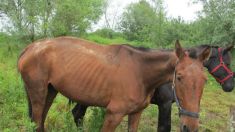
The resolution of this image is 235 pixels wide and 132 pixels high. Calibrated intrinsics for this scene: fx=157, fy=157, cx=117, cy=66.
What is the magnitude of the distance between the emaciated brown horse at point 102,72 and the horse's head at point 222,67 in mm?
2350

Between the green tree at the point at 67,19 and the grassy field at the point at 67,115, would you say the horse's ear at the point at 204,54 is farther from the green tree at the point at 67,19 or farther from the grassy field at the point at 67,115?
the green tree at the point at 67,19

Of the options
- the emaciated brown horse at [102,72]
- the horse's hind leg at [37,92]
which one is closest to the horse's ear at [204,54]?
the emaciated brown horse at [102,72]

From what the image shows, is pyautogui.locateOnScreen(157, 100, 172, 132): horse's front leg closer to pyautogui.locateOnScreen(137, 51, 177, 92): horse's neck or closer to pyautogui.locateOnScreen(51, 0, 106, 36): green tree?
pyautogui.locateOnScreen(137, 51, 177, 92): horse's neck

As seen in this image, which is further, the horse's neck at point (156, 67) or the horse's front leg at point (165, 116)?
the horse's front leg at point (165, 116)

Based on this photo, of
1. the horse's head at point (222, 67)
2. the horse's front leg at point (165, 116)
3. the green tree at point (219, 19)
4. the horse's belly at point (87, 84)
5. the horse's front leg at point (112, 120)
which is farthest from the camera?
the green tree at point (219, 19)

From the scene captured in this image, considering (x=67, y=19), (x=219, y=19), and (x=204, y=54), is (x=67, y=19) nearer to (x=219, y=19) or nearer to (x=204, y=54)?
(x=219, y=19)

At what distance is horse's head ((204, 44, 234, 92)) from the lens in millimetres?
4021

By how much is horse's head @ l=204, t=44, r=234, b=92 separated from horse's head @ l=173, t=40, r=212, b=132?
2450mm

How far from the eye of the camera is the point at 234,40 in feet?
28.1

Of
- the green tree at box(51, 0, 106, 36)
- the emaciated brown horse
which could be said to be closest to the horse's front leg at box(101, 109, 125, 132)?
the emaciated brown horse

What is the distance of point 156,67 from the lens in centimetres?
247

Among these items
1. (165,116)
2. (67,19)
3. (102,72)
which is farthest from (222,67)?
(67,19)

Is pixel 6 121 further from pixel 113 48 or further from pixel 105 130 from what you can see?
pixel 113 48

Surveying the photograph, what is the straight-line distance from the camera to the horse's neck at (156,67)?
2.39m
